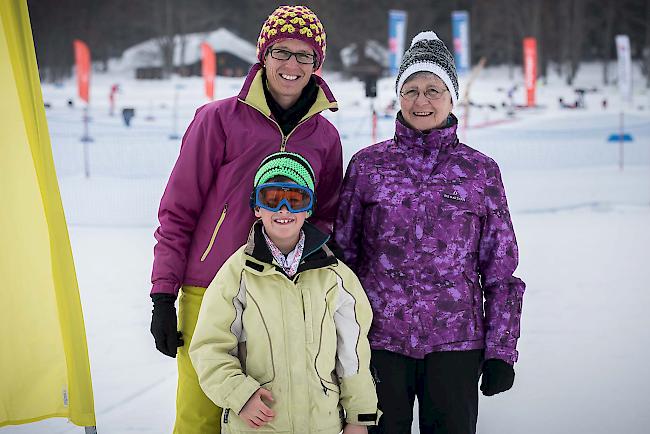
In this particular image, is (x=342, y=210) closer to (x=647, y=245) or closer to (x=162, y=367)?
(x=162, y=367)

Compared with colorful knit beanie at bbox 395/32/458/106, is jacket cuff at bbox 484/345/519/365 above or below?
below

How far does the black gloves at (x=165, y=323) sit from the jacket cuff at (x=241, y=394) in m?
0.41

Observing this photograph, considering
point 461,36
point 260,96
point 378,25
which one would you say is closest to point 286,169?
point 260,96

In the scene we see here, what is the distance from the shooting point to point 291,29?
226 cm

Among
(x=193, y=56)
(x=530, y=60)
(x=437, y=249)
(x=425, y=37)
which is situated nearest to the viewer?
(x=437, y=249)

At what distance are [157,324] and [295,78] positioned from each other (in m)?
0.90

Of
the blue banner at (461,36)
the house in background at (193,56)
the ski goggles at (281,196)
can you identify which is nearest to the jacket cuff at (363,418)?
the ski goggles at (281,196)

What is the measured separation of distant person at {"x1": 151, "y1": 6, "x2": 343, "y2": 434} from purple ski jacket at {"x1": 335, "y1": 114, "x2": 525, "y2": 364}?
0.34 meters

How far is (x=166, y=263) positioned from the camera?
2.25m

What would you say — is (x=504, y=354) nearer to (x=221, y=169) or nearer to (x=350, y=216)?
(x=350, y=216)

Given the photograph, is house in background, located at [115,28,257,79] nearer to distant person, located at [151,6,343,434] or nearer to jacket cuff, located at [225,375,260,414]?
distant person, located at [151,6,343,434]

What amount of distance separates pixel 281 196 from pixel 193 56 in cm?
4698

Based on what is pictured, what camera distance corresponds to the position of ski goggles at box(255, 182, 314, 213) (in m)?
2.01

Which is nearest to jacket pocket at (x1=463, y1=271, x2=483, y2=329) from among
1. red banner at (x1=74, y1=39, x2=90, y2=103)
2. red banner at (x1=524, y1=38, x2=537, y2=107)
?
red banner at (x1=74, y1=39, x2=90, y2=103)
